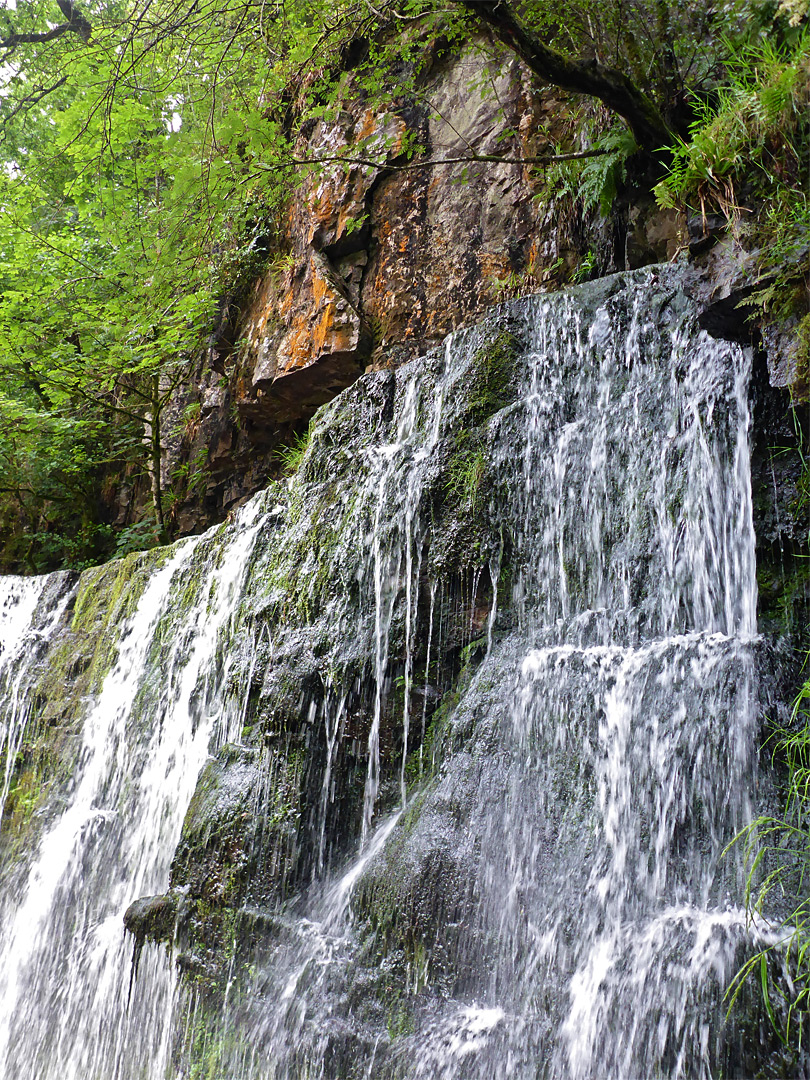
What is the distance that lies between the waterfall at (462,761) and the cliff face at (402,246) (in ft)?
6.09

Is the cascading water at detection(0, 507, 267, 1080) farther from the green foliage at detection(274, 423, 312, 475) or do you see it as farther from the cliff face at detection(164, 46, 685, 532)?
the cliff face at detection(164, 46, 685, 532)

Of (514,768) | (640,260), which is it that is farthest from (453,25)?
(514,768)

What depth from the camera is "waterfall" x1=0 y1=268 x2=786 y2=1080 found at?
9.38ft

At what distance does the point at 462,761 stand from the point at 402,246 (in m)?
5.44

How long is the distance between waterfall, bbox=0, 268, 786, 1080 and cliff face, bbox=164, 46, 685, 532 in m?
1.86

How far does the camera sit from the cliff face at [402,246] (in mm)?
6492

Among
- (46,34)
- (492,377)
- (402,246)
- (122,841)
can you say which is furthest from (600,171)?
(46,34)

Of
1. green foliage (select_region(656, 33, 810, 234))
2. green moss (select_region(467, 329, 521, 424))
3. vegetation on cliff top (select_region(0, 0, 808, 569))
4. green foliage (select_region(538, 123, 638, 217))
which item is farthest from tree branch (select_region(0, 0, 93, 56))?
green foliage (select_region(656, 33, 810, 234))

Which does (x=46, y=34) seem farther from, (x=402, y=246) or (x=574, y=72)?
(x=574, y=72)

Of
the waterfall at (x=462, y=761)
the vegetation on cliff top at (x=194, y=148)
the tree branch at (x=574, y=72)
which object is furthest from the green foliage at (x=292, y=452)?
the tree branch at (x=574, y=72)

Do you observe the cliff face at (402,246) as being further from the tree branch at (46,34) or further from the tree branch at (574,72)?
the tree branch at (46,34)

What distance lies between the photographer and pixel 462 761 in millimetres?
3619

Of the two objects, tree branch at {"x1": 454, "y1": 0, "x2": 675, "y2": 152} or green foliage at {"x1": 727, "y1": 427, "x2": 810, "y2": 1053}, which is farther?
tree branch at {"x1": 454, "y1": 0, "x2": 675, "y2": 152}

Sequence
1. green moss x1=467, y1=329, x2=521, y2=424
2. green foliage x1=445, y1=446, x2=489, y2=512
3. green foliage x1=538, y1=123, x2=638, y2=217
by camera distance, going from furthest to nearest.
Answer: green foliage x1=538, y1=123, x2=638, y2=217, green moss x1=467, y1=329, x2=521, y2=424, green foliage x1=445, y1=446, x2=489, y2=512
